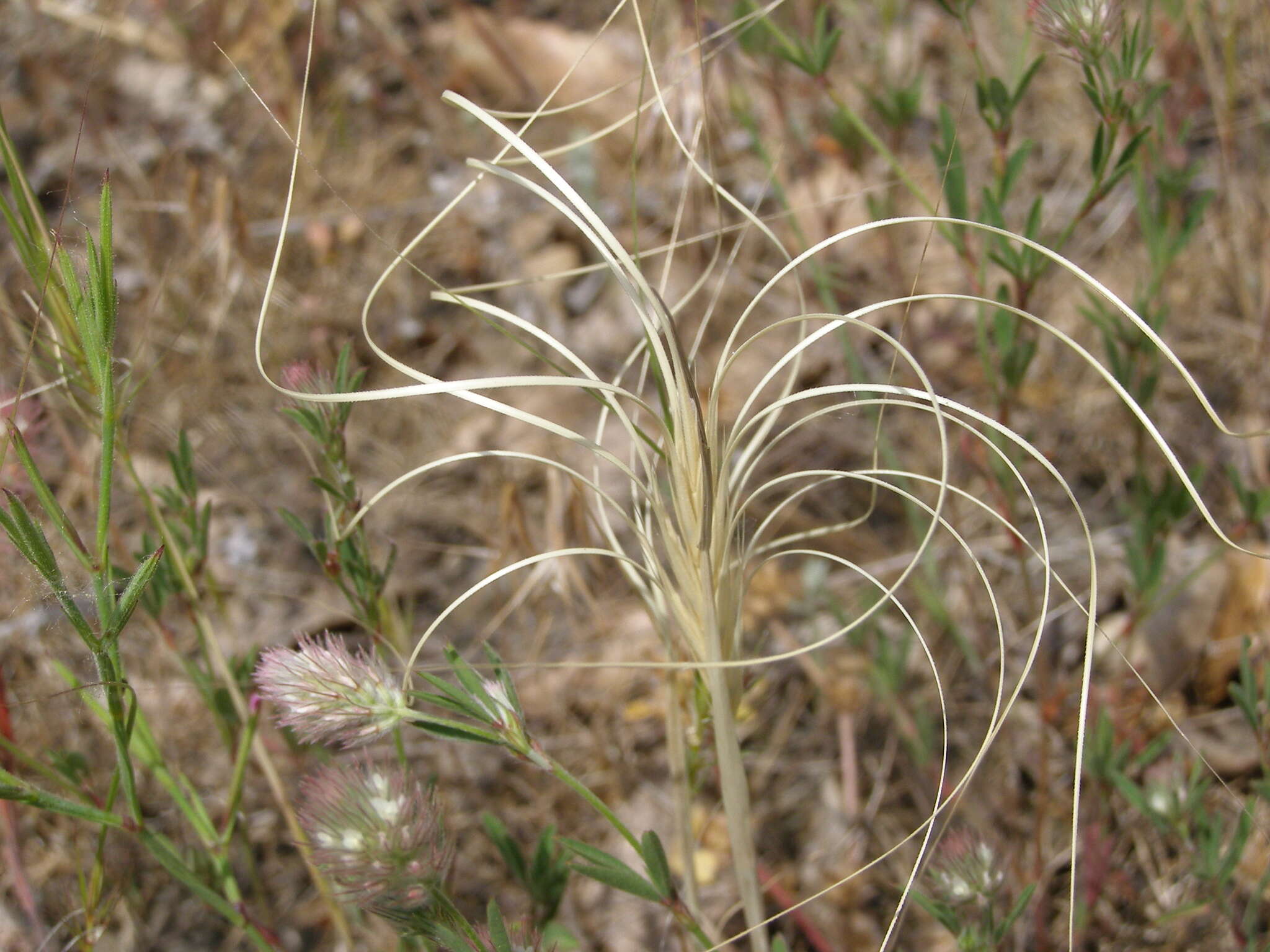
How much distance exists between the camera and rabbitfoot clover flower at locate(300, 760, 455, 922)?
0.87 m

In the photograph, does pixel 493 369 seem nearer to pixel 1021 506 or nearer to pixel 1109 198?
pixel 1021 506

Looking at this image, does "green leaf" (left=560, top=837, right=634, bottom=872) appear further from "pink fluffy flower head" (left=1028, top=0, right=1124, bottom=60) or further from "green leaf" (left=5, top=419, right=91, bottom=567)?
"pink fluffy flower head" (left=1028, top=0, right=1124, bottom=60)

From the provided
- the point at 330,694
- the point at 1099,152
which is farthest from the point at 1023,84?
the point at 330,694

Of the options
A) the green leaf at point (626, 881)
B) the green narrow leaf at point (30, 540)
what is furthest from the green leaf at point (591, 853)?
the green narrow leaf at point (30, 540)

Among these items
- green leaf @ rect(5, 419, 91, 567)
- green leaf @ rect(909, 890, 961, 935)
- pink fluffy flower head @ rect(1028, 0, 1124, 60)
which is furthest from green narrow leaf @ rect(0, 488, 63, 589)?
pink fluffy flower head @ rect(1028, 0, 1124, 60)

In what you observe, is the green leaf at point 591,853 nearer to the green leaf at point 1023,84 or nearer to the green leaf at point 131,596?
the green leaf at point 131,596

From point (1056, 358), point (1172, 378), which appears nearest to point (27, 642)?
point (1056, 358)

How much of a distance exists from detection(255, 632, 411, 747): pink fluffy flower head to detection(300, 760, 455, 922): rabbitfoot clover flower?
0.04 meters

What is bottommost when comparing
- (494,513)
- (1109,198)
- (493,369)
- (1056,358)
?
(494,513)

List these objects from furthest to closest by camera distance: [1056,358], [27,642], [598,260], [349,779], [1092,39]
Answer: [598,260]
[1056,358]
[27,642]
[1092,39]
[349,779]

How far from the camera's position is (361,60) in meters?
3.08

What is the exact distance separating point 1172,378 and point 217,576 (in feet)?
6.72

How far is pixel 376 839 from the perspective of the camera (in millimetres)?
875

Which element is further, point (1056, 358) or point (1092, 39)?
point (1056, 358)
